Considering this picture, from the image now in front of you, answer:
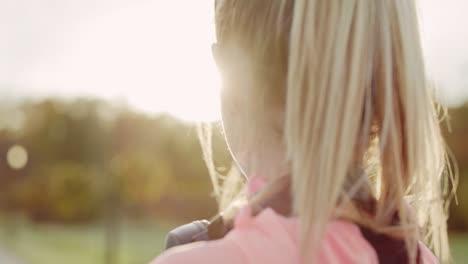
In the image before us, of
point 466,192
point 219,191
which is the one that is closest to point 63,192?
point 466,192

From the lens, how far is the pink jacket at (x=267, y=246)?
4.54 feet

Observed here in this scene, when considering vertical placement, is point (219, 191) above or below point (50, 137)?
above

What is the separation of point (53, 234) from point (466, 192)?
3048 centimetres

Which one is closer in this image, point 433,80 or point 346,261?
point 346,261

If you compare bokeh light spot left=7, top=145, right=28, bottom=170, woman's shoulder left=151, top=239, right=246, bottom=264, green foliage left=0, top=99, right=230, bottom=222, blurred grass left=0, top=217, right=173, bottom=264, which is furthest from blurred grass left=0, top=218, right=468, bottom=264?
woman's shoulder left=151, top=239, right=246, bottom=264

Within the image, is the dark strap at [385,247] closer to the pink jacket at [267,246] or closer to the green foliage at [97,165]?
the pink jacket at [267,246]

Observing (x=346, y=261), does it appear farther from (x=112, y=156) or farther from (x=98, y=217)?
(x=98, y=217)

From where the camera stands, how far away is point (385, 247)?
1.46m

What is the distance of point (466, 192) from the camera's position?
112ft

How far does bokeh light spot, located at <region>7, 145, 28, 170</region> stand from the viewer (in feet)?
194


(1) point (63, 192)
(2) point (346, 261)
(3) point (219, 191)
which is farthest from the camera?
(1) point (63, 192)

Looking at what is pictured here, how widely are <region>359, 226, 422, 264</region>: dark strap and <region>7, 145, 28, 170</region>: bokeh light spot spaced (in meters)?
59.3

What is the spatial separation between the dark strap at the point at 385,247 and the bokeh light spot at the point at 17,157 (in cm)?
5927

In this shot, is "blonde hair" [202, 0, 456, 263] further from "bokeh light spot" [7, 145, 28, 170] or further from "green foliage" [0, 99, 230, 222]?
"bokeh light spot" [7, 145, 28, 170]
